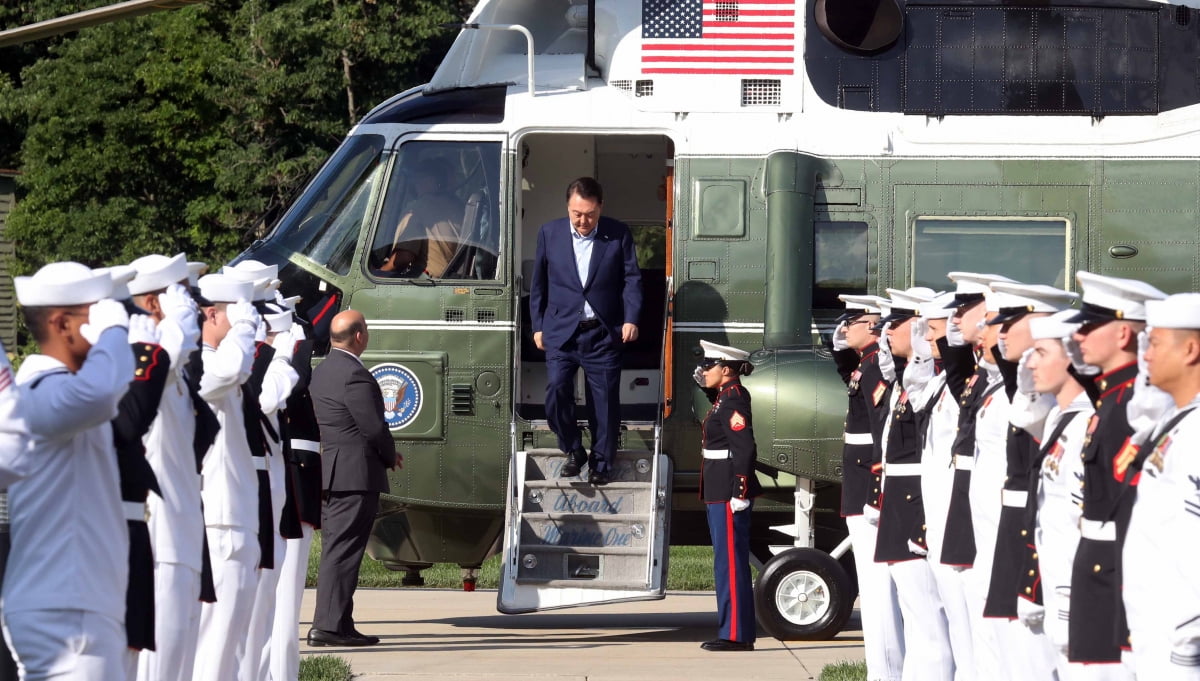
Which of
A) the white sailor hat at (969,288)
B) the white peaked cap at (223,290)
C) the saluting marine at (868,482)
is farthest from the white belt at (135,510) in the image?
the saluting marine at (868,482)

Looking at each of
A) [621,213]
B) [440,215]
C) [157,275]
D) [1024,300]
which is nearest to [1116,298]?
[1024,300]

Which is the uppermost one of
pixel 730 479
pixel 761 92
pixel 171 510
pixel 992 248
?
pixel 761 92

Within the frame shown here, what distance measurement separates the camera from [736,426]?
10156 millimetres

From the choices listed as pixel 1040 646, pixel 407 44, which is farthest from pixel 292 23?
pixel 1040 646

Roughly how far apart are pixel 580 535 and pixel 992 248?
10.9 ft

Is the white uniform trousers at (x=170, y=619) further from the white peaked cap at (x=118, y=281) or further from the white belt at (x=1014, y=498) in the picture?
the white belt at (x=1014, y=498)

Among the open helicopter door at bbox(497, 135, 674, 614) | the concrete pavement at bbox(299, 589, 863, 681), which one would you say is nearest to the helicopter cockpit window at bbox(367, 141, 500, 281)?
the open helicopter door at bbox(497, 135, 674, 614)

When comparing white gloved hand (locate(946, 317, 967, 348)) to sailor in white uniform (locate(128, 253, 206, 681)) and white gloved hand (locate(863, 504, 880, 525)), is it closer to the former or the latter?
white gloved hand (locate(863, 504, 880, 525))

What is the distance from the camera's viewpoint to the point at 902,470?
8.15 meters

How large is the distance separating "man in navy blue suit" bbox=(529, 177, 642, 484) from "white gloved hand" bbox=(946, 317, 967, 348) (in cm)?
333

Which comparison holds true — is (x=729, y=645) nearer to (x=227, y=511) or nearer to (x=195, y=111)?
(x=227, y=511)

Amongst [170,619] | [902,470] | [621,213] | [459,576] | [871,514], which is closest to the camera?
[170,619]

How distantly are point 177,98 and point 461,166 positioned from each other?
1671 centimetres

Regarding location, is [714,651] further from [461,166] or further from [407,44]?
[407,44]
